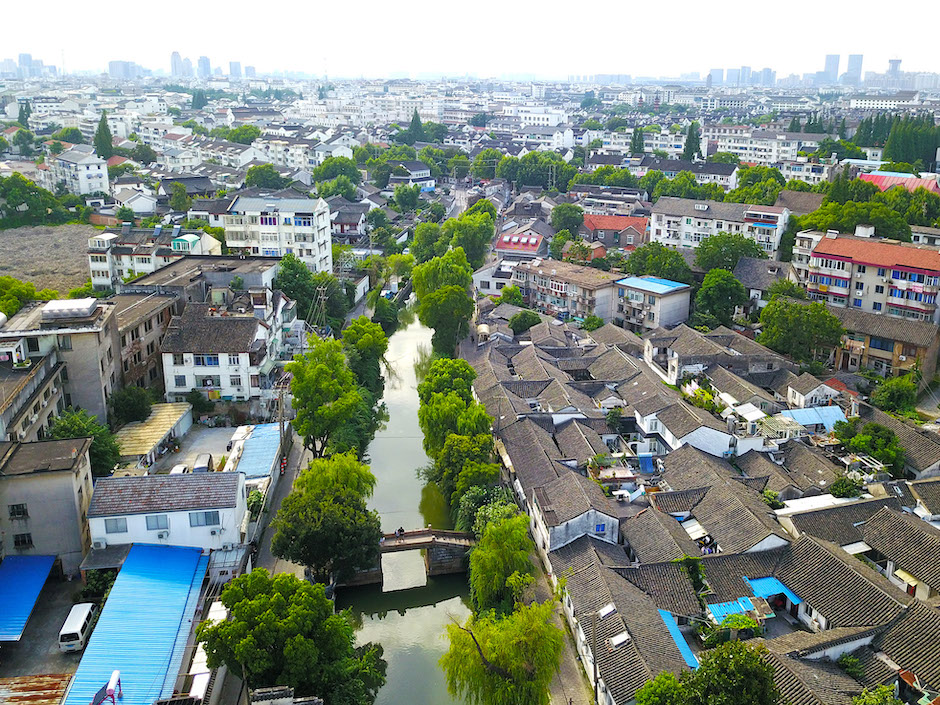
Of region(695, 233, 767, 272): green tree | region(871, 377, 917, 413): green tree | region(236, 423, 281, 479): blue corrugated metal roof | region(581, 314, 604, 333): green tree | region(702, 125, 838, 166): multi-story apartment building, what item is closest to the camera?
region(236, 423, 281, 479): blue corrugated metal roof

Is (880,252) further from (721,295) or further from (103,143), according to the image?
(103,143)

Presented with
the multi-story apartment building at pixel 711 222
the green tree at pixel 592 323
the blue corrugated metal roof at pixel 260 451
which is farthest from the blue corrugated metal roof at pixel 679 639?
the multi-story apartment building at pixel 711 222

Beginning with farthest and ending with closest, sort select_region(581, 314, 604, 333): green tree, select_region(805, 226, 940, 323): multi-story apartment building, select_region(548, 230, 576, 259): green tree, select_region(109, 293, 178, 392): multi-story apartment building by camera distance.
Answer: select_region(548, 230, 576, 259): green tree < select_region(581, 314, 604, 333): green tree < select_region(805, 226, 940, 323): multi-story apartment building < select_region(109, 293, 178, 392): multi-story apartment building

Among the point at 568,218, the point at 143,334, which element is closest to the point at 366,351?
the point at 143,334

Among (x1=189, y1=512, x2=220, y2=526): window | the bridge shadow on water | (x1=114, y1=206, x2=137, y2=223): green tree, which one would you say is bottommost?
the bridge shadow on water

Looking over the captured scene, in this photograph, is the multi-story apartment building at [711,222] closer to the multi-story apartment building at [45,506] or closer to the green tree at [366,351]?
the green tree at [366,351]

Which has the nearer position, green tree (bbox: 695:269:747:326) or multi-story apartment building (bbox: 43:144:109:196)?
green tree (bbox: 695:269:747:326)

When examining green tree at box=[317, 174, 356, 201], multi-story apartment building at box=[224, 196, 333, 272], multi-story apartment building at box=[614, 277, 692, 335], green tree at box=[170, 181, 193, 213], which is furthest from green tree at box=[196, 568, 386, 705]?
green tree at box=[317, 174, 356, 201]

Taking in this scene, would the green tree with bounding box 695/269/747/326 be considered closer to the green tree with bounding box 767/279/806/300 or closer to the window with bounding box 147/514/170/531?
the green tree with bounding box 767/279/806/300
